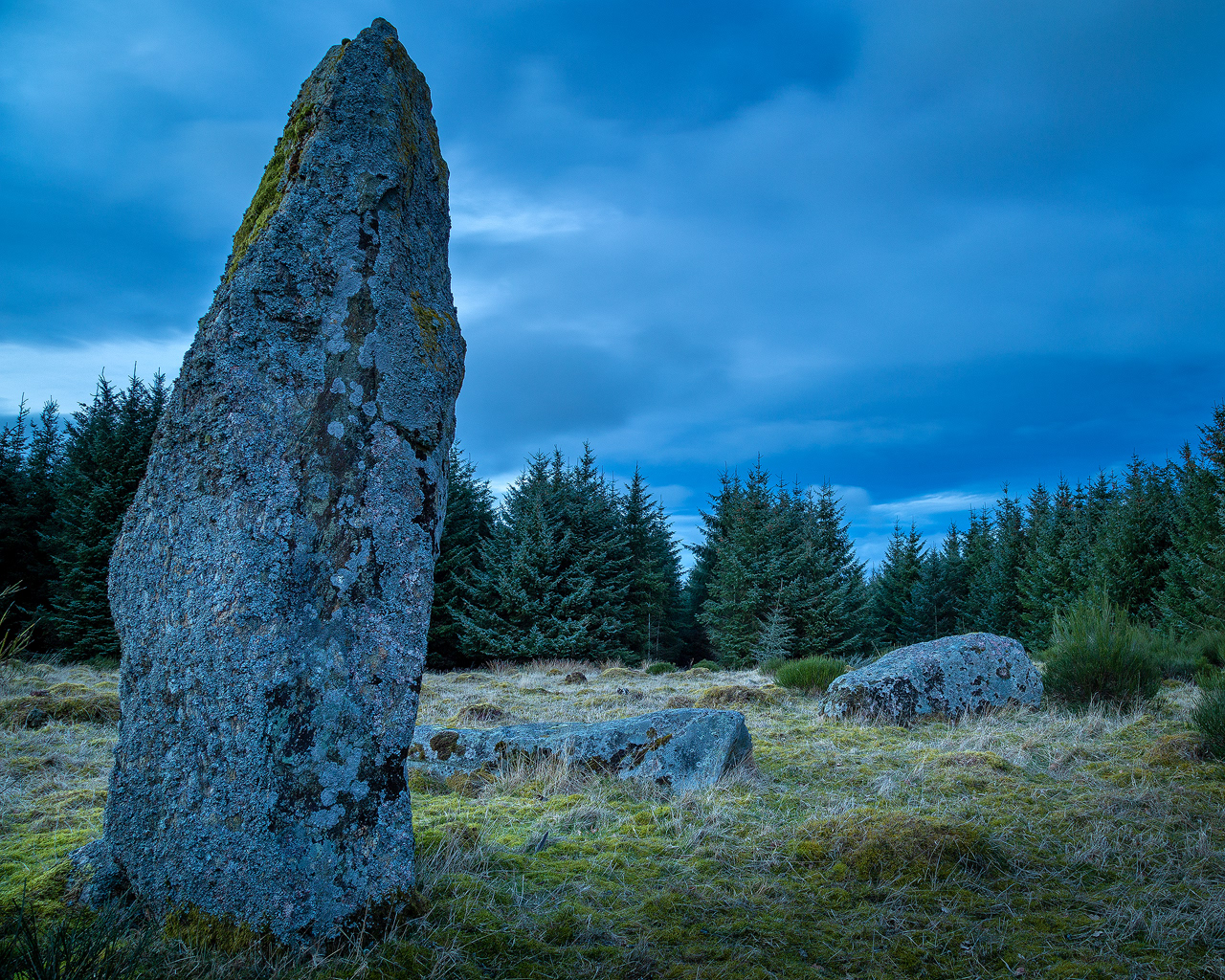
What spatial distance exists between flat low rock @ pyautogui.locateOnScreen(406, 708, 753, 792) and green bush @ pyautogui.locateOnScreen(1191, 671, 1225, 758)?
12.1ft

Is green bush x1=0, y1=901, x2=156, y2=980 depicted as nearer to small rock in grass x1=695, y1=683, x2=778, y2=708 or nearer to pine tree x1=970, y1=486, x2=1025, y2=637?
small rock in grass x1=695, y1=683, x2=778, y2=708

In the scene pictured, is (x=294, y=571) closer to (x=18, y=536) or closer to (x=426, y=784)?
(x=426, y=784)

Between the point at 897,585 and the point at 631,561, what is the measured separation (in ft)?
66.3

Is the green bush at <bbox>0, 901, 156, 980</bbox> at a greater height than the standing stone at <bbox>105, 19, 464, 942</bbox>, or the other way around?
the standing stone at <bbox>105, 19, 464, 942</bbox>

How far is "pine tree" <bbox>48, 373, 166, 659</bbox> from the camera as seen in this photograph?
16.9 metres

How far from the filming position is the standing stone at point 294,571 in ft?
7.97

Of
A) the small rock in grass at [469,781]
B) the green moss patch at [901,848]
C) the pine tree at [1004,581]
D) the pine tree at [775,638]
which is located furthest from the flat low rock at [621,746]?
the pine tree at [1004,581]

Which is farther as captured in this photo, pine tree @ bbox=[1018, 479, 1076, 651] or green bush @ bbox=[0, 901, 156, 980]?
pine tree @ bbox=[1018, 479, 1076, 651]

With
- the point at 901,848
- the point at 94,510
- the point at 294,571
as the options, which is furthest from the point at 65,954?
the point at 94,510

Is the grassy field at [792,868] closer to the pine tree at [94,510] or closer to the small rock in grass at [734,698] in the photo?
the small rock in grass at [734,698]

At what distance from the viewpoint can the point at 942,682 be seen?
25.3ft

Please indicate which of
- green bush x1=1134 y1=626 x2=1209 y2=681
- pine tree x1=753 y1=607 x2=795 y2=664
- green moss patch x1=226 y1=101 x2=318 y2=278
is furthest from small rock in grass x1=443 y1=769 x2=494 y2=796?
pine tree x1=753 y1=607 x2=795 y2=664

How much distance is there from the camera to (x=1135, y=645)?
27.5ft

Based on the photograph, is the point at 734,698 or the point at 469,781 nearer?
the point at 469,781
